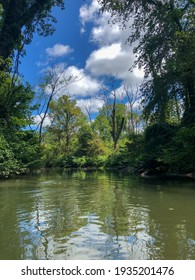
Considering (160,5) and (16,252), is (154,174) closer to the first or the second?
(160,5)

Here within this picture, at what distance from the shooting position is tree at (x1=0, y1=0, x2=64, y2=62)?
12.3 metres

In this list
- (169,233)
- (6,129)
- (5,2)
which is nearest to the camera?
(169,233)

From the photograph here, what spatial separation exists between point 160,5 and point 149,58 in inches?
132

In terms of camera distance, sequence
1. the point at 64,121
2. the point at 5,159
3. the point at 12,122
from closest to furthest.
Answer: the point at 5,159 → the point at 12,122 → the point at 64,121

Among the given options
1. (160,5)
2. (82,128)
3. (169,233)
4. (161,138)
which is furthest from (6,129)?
(82,128)

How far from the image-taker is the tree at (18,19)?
40.2 feet

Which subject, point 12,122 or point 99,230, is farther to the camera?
point 12,122

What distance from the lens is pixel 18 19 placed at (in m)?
12.6

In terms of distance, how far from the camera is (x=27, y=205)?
7691 mm

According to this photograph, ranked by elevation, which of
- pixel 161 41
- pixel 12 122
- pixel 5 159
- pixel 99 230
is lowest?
pixel 99 230

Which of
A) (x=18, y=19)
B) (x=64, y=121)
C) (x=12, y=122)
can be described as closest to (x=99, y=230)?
(x=18, y=19)

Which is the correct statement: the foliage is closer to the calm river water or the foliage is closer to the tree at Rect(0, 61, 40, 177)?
the tree at Rect(0, 61, 40, 177)

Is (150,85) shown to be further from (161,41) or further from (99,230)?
(99,230)

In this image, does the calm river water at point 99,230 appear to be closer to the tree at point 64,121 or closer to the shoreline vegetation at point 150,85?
the shoreline vegetation at point 150,85
